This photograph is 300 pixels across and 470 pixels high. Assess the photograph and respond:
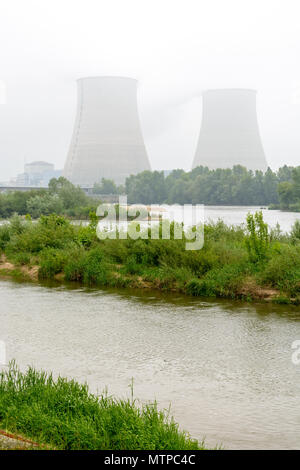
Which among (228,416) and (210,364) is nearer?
(228,416)

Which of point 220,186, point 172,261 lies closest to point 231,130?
point 220,186

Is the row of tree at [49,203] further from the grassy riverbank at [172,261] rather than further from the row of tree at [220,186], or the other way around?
the grassy riverbank at [172,261]

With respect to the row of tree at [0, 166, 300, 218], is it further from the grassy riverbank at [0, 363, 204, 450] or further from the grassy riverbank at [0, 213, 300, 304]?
the grassy riverbank at [0, 363, 204, 450]

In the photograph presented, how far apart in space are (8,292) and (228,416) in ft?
20.6

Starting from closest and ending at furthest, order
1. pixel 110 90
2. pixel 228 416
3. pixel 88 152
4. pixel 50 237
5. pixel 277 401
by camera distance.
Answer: pixel 228 416 < pixel 277 401 < pixel 50 237 < pixel 110 90 < pixel 88 152

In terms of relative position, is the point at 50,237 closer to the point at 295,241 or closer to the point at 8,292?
the point at 8,292

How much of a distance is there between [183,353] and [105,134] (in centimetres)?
3655

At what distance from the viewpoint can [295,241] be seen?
33.7ft

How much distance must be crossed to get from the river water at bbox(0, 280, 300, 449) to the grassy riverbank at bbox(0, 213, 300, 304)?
0.44 m

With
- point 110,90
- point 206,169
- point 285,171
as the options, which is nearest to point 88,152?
point 110,90

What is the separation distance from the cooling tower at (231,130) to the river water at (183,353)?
3637cm

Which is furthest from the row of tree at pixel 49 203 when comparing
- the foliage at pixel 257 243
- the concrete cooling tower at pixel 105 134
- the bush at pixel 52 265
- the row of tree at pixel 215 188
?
the foliage at pixel 257 243

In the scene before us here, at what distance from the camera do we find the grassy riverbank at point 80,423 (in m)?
2.87

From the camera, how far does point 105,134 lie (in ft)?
134
